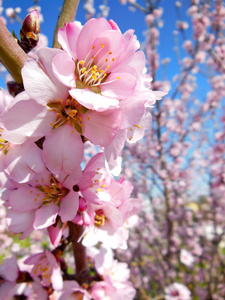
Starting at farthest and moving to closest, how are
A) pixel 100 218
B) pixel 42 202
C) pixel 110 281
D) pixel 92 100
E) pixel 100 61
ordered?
pixel 110 281
pixel 100 218
pixel 42 202
pixel 100 61
pixel 92 100

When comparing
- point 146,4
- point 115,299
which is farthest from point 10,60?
point 146,4

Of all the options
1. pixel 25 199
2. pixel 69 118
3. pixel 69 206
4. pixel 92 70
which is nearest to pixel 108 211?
pixel 69 206

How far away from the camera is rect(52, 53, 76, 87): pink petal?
0.65 metres

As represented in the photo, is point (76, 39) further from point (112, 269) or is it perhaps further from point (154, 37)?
point (154, 37)

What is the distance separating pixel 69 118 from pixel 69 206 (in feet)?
0.97

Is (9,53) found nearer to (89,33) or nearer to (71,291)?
(89,33)

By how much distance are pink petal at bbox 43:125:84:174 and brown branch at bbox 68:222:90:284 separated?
1.20 ft

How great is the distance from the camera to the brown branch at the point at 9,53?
0.72 meters

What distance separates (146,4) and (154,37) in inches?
24.4

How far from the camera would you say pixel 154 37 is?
4.79 m

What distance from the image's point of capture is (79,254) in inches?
42.6

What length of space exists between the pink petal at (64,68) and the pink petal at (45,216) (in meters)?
0.44

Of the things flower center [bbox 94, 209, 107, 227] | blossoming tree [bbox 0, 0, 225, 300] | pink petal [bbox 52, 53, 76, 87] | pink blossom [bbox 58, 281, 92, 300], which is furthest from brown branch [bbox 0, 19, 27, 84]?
pink blossom [bbox 58, 281, 92, 300]

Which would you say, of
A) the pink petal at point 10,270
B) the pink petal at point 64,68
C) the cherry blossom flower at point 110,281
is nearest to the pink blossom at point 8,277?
the pink petal at point 10,270
